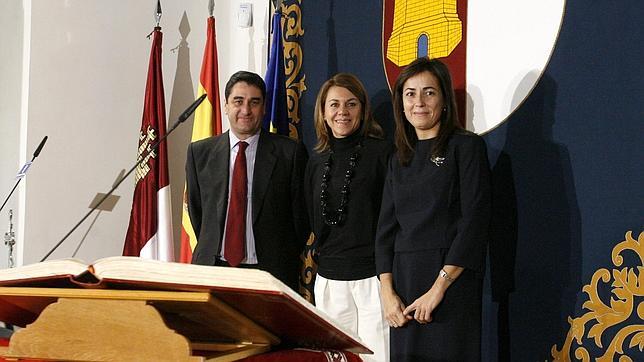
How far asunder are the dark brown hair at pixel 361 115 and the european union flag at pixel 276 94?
67 cm

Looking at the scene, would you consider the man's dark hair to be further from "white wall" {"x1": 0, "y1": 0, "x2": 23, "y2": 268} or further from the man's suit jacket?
"white wall" {"x1": 0, "y1": 0, "x2": 23, "y2": 268}

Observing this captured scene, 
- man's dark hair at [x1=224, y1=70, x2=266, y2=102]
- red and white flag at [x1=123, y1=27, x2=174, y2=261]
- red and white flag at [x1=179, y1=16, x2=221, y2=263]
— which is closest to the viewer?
man's dark hair at [x1=224, y1=70, x2=266, y2=102]

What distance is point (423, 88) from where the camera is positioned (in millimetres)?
2770

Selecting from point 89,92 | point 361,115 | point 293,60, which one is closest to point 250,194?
point 361,115

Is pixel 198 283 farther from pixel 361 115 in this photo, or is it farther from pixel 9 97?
pixel 9 97

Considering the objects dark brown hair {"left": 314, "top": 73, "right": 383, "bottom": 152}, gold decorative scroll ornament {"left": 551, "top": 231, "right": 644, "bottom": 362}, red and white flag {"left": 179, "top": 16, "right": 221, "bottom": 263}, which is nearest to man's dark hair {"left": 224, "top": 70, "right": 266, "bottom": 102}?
dark brown hair {"left": 314, "top": 73, "right": 383, "bottom": 152}

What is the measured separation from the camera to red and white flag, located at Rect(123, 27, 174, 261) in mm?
4348

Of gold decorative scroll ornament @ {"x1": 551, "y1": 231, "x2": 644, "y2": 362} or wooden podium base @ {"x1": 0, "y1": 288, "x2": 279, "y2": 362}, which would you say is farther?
gold decorative scroll ornament @ {"x1": 551, "y1": 231, "x2": 644, "y2": 362}

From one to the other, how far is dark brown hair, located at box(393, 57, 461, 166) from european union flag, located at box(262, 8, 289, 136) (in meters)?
1.16

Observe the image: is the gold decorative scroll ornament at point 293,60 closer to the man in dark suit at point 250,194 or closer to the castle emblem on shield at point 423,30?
the man in dark suit at point 250,194

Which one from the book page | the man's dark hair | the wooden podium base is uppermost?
the man's dark hair

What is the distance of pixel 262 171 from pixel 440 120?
3.16 feet

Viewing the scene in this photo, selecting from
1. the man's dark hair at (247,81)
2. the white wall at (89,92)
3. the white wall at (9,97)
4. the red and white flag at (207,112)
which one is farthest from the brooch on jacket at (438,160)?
the white wall at (9,97)

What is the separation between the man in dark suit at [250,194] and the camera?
11.1 feet
